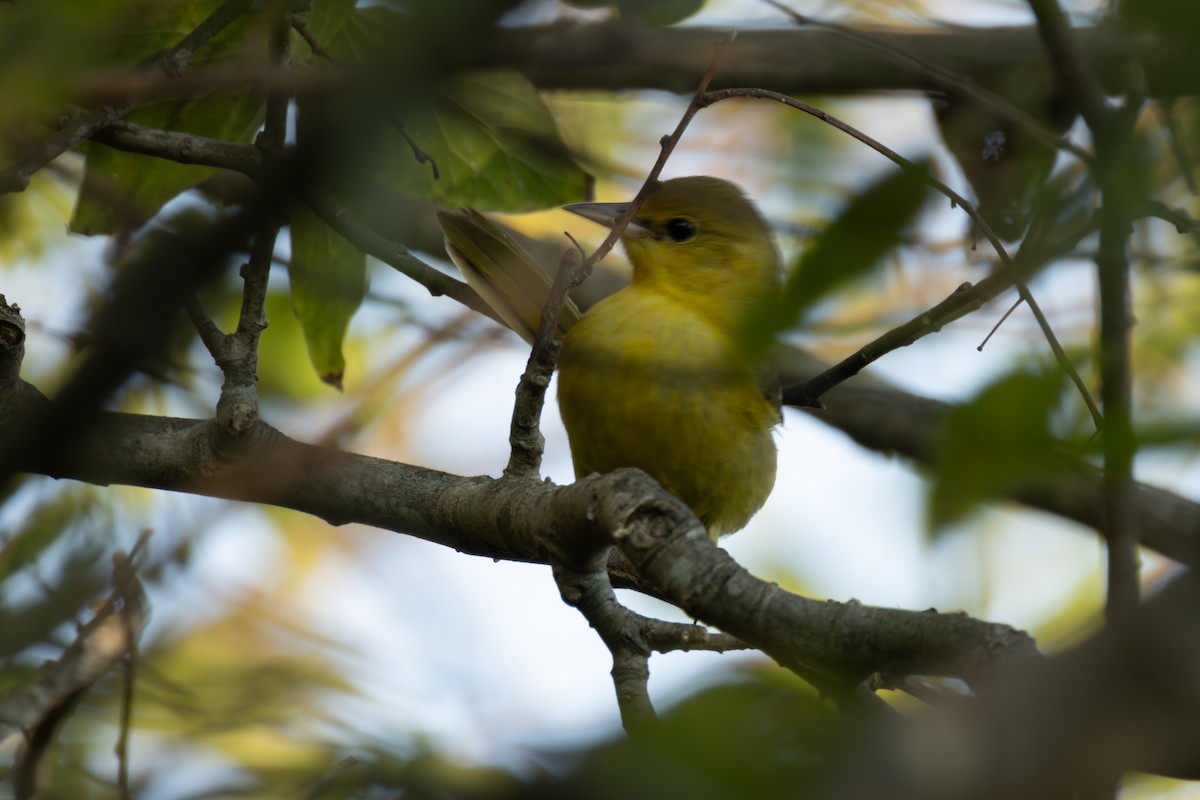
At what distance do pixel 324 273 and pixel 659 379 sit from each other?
96cm

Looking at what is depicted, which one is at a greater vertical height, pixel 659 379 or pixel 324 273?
pixel 324 273

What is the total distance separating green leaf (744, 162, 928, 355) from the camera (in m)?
1.01

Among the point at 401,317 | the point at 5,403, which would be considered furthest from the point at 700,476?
the point at 5,403

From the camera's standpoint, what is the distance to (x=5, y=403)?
105 inches

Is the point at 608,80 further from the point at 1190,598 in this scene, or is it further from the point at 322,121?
the point at 1190,598

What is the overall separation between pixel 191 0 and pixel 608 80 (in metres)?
2.16

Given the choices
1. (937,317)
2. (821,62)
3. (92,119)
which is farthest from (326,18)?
(821,62)

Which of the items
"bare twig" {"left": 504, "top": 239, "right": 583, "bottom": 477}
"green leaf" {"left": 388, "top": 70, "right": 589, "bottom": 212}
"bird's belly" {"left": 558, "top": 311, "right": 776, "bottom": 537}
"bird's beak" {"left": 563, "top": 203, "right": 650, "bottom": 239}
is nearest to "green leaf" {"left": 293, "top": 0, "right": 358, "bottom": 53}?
"green leaf" {"left": 388, "top": 70, "right": 589, "bottom": 212}

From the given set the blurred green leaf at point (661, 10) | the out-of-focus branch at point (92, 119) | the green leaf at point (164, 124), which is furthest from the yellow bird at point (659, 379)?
the out-of-focus branch at point (92, 119)

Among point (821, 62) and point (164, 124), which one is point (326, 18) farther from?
point (821, 62)

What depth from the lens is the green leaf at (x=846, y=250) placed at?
101cm

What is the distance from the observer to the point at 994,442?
3.50ft

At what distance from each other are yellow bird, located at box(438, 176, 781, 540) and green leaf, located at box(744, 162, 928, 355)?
1907 millimetres

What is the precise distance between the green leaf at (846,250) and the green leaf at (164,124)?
7.45ft
